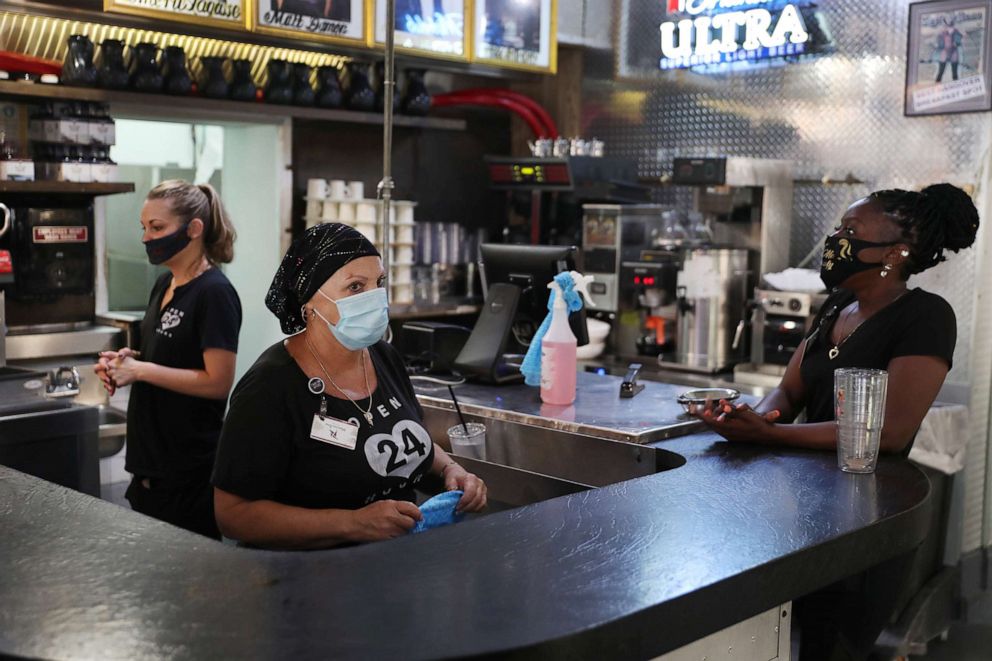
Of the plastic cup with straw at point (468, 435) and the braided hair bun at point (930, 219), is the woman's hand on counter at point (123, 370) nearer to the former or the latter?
the plastic cup with straw at point (468, 435)

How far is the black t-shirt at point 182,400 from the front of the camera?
10.2ft

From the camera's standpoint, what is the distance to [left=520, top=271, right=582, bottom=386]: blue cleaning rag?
3.18m

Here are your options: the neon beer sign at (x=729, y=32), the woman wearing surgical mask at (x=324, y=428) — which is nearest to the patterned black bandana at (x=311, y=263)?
the woman wearing surgical mask at (x=324, y=428)

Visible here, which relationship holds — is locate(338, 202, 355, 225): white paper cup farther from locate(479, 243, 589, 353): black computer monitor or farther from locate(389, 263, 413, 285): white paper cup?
locate(479, 243, 589, 353): black computer monitor

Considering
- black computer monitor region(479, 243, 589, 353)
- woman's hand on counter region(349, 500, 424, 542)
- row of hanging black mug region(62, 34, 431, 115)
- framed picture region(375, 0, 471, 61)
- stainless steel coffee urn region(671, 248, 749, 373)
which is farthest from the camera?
framed picture region(375, 0, 471, 61)

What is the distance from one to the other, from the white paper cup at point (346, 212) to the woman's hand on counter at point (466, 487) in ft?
10.9

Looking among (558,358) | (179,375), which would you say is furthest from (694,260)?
(179,375)

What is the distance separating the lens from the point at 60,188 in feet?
14.6

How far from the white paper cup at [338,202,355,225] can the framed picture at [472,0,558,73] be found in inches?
41.4

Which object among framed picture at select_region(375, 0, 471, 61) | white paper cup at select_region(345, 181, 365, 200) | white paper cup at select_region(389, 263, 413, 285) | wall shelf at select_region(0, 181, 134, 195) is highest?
framed picture at select_region(375, 0, 471, 61)

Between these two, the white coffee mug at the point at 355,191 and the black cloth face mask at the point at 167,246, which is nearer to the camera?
the black cloth face mask at the point at 167,246

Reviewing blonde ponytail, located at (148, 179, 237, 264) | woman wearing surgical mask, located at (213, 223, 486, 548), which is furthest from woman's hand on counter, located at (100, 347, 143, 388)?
woman wearing surgical mask, located at (213, 223, 486, 548)

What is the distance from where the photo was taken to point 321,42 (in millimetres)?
5273

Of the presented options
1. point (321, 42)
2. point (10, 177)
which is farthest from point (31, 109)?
point (321, 42)
